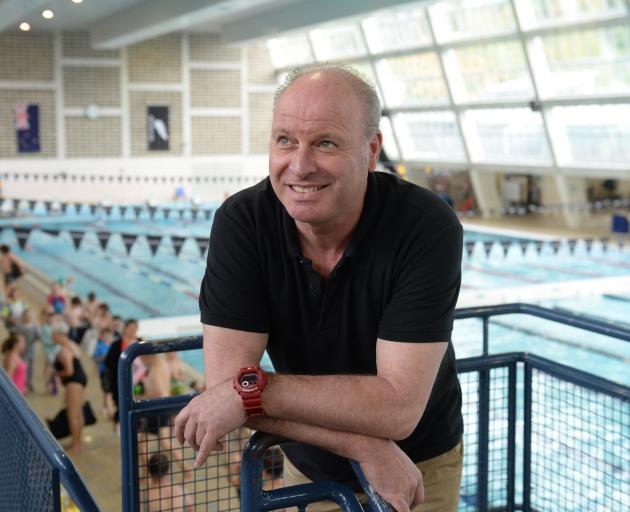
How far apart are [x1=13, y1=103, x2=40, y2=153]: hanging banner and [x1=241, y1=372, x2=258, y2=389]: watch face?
23.9m

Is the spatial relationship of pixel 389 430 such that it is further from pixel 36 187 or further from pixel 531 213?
pixel 36 187

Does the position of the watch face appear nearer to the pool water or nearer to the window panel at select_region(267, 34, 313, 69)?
the pool water

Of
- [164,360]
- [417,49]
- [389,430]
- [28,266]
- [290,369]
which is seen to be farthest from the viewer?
[417,49]

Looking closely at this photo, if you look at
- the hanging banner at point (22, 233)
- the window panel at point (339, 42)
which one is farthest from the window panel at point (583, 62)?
the hanging banner at point (22, 233)

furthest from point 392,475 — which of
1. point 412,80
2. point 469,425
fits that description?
point 412,80

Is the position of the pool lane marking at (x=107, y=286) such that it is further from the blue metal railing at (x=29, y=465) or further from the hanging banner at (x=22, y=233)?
the blue metal railing at (x=29, y=465)

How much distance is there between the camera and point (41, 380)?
969 centimetres

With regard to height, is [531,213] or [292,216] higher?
[292,216]

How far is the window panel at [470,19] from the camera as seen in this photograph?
59.4 ft

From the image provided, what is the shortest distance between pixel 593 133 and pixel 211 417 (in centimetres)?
1720

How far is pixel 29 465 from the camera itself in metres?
1.79

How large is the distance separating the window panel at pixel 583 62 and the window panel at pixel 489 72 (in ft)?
1.62

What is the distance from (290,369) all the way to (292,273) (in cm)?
22

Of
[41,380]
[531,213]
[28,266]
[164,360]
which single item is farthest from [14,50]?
[164,360]
